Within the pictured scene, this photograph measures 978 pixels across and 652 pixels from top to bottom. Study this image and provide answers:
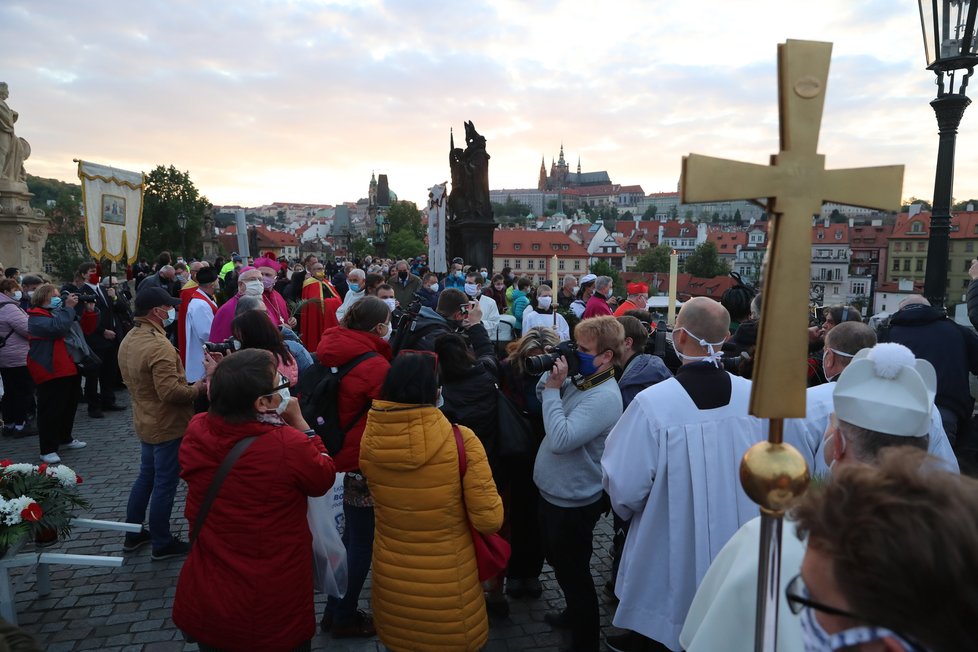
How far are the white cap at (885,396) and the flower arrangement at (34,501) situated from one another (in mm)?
4330

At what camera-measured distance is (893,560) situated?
A: 0.91 m

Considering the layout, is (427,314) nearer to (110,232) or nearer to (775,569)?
(775,569)

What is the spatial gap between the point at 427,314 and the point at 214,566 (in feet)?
7.78

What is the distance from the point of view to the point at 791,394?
1155mm

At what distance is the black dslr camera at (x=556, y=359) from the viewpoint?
321 cm

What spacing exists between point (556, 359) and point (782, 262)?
6.97ft

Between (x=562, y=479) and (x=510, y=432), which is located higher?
(x=510, y=432)

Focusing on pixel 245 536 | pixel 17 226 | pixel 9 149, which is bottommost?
pixel 245 536

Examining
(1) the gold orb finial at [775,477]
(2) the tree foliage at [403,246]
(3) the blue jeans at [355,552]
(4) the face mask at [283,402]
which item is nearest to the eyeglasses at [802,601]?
(1) the gold orb finial at [775,477]

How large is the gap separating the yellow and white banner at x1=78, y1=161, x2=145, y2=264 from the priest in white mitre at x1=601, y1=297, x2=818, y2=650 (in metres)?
8.70

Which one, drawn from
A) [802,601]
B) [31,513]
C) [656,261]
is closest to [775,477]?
[802,601]

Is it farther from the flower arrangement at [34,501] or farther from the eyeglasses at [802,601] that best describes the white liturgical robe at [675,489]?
the flower arrangement at [34,501]

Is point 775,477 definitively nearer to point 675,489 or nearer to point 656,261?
point 675,489

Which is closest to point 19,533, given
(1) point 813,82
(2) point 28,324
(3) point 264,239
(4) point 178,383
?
(4) point 178,383
